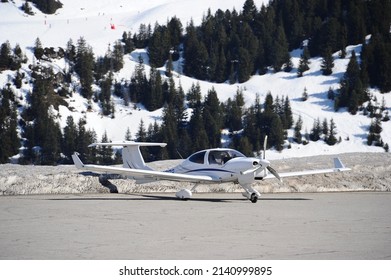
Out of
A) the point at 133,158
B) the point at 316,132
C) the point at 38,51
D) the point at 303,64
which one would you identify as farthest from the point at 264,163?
the point at 38,51

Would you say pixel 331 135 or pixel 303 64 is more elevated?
pixel 303 64

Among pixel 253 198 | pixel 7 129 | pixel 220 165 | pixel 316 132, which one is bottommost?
pixel 316 132

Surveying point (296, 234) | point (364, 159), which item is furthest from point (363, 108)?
point (296, 234)

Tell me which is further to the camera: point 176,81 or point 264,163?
point 176,81

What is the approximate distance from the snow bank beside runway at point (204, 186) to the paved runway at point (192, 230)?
231 inches

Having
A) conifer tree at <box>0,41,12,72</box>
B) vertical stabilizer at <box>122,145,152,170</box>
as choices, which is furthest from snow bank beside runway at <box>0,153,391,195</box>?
conifer tree at <box>0,41,12,72</box>

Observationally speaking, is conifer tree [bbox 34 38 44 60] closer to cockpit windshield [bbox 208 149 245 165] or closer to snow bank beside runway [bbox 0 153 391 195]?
snow bank beside runway [bbox 0 153 391 195]

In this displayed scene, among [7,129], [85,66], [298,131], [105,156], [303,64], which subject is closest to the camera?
[105,156]

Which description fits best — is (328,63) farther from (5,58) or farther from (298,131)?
(5,58)

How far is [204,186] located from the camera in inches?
1222

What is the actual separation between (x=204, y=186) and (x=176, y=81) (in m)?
106

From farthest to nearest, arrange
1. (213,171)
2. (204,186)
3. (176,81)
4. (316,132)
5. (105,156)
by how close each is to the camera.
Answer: (176,81) → (316,132) → (105,156) → (204,186) → (213,171)

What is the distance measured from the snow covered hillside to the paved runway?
3215 inches

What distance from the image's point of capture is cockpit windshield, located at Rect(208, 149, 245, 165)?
25047 millimetres
